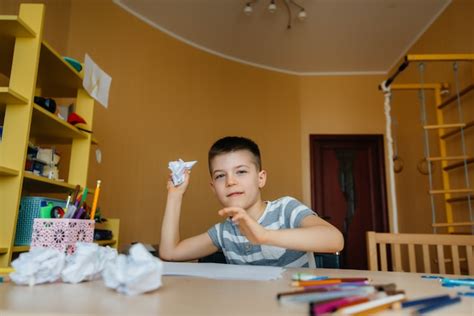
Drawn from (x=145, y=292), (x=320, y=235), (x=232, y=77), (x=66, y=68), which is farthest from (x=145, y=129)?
(x=145, y=292)

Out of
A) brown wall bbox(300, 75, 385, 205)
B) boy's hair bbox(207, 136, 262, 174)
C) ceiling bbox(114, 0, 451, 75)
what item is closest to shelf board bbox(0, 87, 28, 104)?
boy's hair bbox(207, 136, 262, 174)

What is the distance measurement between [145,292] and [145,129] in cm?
199

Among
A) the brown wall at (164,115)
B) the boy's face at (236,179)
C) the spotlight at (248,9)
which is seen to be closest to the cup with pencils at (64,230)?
the boy's face at (236,179)

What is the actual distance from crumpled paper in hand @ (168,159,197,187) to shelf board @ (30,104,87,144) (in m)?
0.40

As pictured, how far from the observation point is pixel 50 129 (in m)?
1.12

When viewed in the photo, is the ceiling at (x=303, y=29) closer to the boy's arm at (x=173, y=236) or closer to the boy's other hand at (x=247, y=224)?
the boy's arm at (x=173, y=236)

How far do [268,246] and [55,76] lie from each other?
0.92 meters

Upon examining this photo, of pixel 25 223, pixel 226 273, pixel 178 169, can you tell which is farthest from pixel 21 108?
pixel 226 273

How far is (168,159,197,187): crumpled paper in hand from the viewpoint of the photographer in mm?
899

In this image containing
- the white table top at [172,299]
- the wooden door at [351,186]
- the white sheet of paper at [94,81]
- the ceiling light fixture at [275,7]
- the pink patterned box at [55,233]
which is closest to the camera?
the white table top at [172,299]

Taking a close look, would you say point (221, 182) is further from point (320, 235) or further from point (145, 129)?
point (145, 129)

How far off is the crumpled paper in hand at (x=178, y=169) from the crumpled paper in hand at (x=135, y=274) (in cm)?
46

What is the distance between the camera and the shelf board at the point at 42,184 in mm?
917

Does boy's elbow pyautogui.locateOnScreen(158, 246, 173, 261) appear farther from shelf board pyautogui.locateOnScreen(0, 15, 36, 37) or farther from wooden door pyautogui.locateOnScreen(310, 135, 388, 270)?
wooden door pyautogui.locateOnScreen(310, 135, 388, 270)
